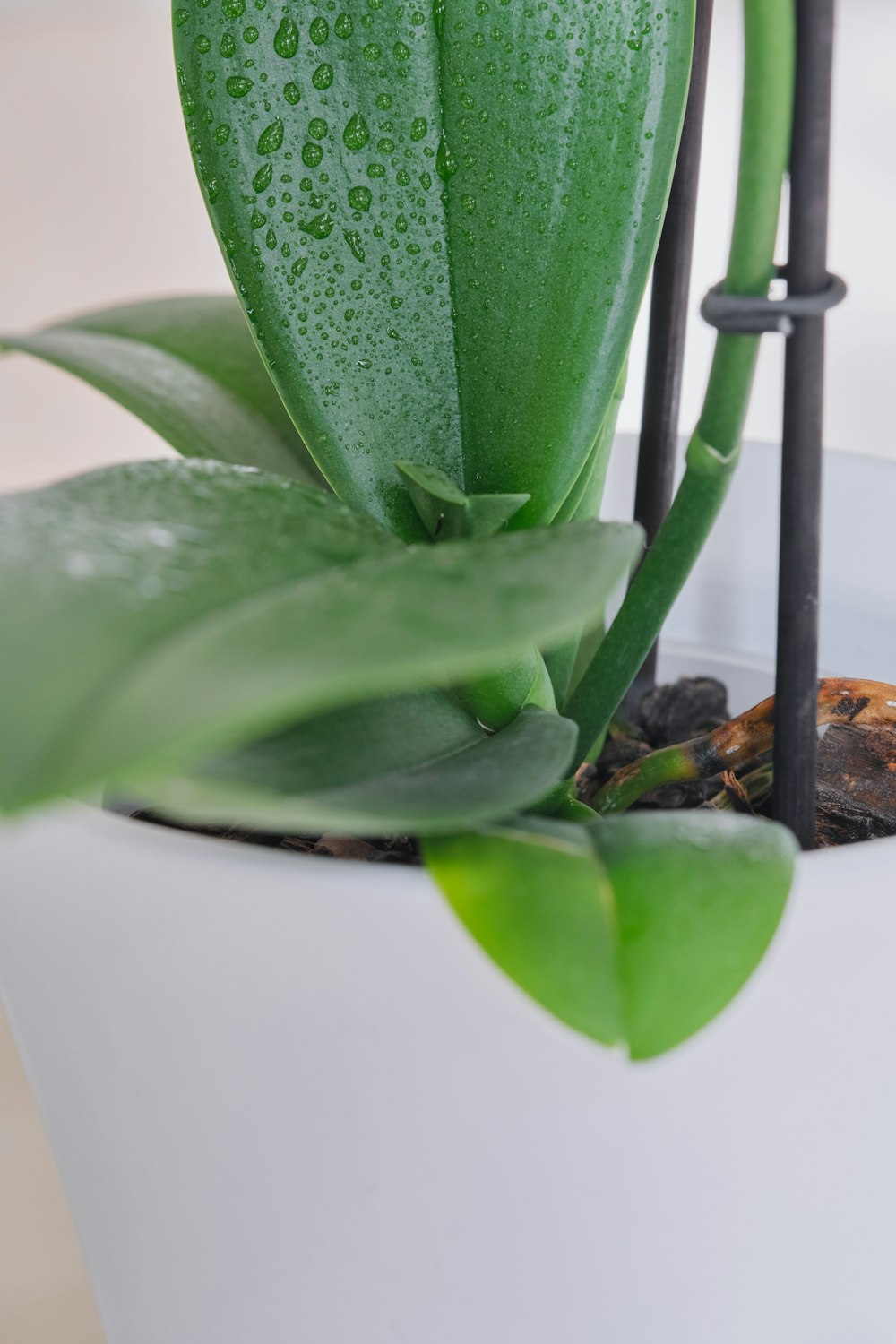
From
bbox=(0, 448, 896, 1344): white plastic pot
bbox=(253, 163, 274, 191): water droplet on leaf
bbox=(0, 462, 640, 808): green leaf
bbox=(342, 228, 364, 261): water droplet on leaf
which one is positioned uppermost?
bbox=(253, 163, 274, 191): water droplet on leaf

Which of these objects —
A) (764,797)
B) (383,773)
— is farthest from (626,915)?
(764,797)

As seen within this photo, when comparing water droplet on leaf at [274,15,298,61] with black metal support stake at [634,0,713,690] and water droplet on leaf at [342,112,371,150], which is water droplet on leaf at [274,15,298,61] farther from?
black metal support stake at [634,0,713,690]

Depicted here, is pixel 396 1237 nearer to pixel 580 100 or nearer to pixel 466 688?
pixel 466 688

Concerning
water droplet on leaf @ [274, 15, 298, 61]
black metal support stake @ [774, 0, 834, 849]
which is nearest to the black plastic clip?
black metal support stake @ [774, 0, 834, 849]

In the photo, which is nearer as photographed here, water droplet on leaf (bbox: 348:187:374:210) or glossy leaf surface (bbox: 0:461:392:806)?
glossy leaf surface (bbox: 0:461:392:806)

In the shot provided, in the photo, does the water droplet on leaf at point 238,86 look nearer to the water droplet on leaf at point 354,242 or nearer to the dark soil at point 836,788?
the water droplet on leaf at point 354,242

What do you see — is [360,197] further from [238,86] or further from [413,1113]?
[413,1113]
